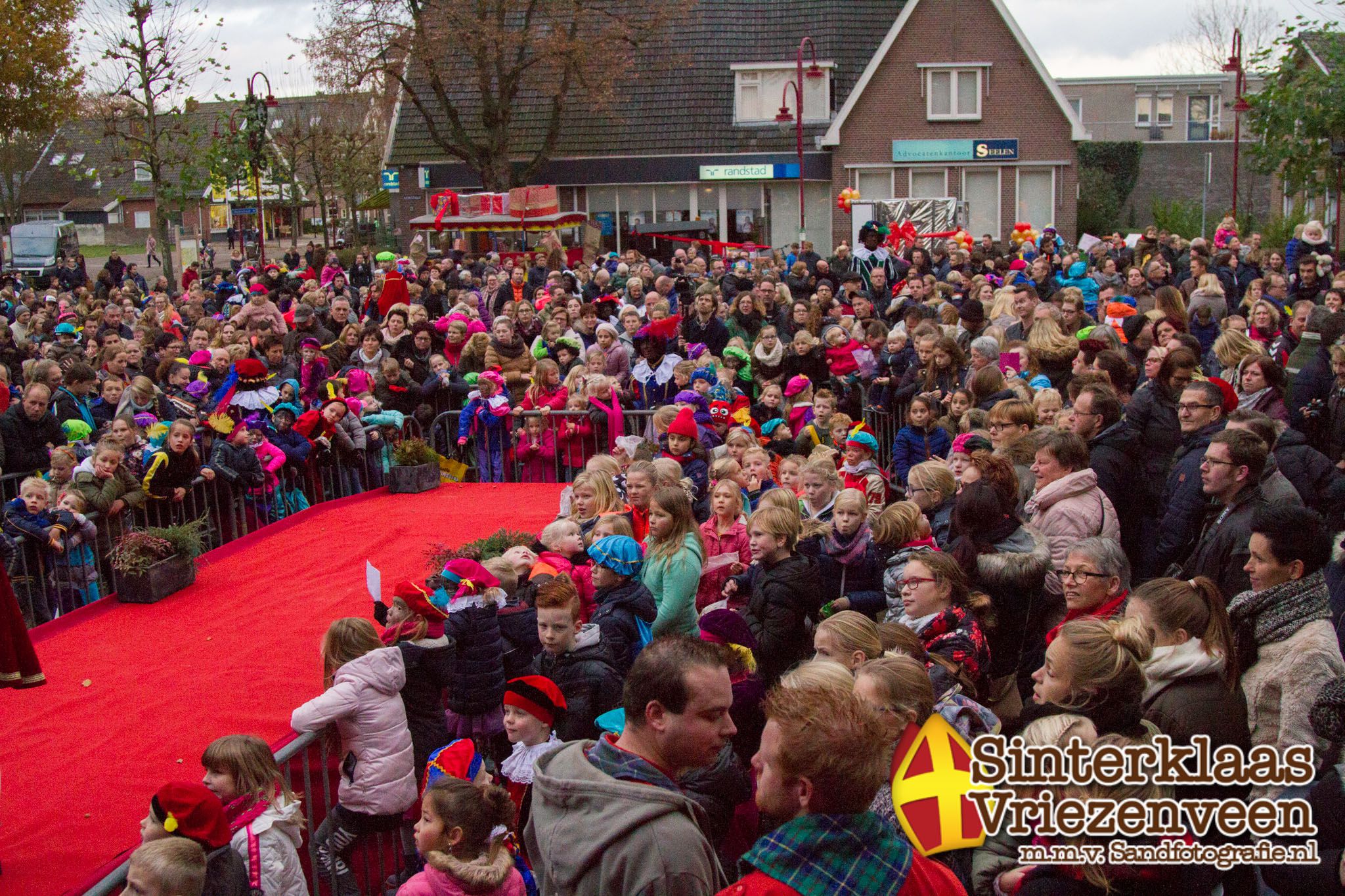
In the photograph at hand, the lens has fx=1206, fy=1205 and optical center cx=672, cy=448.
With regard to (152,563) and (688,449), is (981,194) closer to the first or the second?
(688,449)

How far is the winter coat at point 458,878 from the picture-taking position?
4.42 metres

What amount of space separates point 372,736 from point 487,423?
652cm

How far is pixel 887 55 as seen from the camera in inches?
1400

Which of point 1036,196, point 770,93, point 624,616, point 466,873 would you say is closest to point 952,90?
point 1036,196

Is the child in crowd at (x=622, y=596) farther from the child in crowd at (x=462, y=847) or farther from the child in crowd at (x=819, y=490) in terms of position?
the child in crowd at (x=819, y=490)

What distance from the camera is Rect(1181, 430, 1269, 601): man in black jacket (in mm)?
5707

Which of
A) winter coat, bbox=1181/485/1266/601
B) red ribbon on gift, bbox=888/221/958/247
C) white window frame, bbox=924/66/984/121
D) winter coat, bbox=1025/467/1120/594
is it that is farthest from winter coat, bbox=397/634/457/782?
white window frame, bbox=924/66/984/121

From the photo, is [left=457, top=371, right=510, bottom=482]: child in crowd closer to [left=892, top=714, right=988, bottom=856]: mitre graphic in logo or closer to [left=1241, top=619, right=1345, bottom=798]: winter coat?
[left=892, top=714, right=988, bottom=856]: mitre graphic in logo

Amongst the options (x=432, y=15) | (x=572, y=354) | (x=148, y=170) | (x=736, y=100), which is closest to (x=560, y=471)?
(x=572, y=354)

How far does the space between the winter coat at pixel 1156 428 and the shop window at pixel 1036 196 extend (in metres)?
29.6

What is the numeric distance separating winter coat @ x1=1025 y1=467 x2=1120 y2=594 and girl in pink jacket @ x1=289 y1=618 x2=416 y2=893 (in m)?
3.39

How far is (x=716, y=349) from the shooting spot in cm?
1358

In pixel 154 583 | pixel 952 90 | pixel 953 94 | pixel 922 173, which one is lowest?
pixel 154 583

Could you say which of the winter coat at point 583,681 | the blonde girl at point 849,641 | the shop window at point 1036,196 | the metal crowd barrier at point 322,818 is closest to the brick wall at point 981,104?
the shop window at point 1036,196
